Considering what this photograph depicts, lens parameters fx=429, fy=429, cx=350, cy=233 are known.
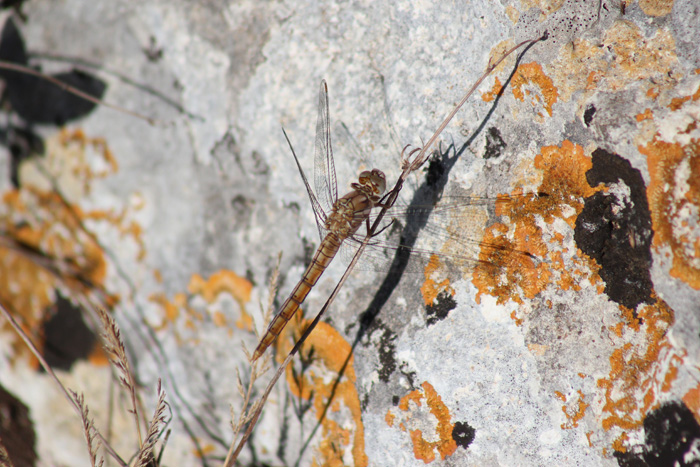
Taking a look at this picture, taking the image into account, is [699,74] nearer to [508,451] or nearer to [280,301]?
[508,451]

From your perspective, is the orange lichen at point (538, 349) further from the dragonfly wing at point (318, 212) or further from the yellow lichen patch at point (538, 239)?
the dragonfly wing at point (318, 212)

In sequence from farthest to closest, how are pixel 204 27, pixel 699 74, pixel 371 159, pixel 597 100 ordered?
1. pixel 204 27
2. pixel 371 159
3. pixel 597 100
4. pixel 699 74

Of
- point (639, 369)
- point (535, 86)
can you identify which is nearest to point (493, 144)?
point (535, 86)

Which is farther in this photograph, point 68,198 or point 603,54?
point 68,198

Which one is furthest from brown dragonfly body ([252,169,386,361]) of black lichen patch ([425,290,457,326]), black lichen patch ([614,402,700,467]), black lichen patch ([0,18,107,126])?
black lichen patch ([0,18,107,126])

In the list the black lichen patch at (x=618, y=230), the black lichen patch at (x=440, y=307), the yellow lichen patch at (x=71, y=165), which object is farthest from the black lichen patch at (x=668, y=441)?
the yellow lichen patch at (x=71, y=165)

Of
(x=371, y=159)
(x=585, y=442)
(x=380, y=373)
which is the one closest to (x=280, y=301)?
(x=380, y=373)
